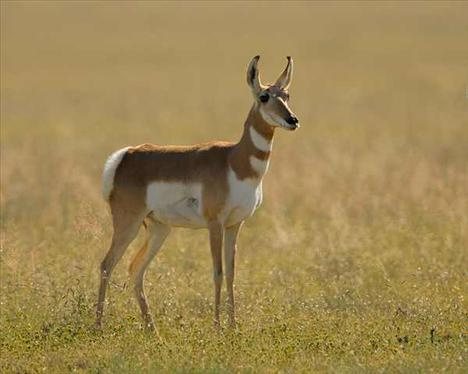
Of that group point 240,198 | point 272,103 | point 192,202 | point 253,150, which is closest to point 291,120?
point 272,103

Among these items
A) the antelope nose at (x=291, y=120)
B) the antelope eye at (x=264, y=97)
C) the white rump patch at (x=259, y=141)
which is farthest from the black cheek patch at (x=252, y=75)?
the antelope nose at (x=291, y=120)

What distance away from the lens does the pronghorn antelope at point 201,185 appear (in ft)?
36.7

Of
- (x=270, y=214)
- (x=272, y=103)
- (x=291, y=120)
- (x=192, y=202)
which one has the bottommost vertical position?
(x=270, y=214)

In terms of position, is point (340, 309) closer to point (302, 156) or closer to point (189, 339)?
point (189, 339)

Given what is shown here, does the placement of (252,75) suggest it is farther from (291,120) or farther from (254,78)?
→ (291,120)

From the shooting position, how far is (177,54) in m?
51.2

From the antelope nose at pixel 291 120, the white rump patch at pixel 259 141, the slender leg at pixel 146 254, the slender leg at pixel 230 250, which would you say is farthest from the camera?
the slender leg at pixel 146 254

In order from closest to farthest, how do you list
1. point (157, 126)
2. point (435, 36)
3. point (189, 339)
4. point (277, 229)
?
point (189, 339) → point (277, 229) → point (157, 126) → point (435, 36)

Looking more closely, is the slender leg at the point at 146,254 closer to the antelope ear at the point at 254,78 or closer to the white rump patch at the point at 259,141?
the white rump patch at the point at 259,141

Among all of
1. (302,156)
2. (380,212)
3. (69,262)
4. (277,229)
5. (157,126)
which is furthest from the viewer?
(157,126)

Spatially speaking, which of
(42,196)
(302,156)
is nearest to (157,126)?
(302,156)

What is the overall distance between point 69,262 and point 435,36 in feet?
127

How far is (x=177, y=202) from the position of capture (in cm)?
1138

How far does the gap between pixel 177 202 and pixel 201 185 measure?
29 cm
